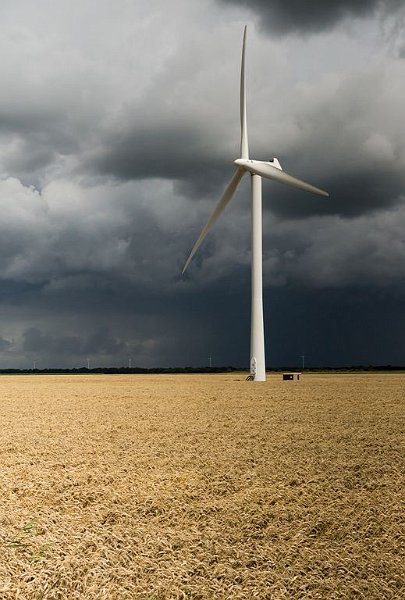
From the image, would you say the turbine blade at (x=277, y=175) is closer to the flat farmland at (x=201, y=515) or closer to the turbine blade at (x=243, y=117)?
the turbine blade at (x=243, y=117)

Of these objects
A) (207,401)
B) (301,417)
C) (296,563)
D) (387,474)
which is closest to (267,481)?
(387,474)

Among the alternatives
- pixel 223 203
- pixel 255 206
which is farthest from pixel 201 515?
pixel 255 206

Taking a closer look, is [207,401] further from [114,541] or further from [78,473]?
[114,541]

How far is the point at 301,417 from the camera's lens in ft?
92.5

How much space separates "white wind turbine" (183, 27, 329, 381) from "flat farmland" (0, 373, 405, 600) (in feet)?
122

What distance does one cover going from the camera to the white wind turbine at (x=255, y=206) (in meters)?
57.8

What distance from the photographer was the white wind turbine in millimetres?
57812

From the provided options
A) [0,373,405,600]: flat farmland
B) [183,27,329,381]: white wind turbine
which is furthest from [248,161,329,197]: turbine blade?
[0,373,405,600]: flat farmland

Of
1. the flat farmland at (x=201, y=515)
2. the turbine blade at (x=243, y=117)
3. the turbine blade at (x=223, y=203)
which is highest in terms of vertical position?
the turbine blade at (x=243, y=117)

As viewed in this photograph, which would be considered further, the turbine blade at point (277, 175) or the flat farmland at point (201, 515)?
the turbine blade at point (277, 175)

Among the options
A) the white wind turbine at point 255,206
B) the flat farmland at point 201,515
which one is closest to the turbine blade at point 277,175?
the white wind turbine at point 255,206

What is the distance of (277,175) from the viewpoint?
5841 cm

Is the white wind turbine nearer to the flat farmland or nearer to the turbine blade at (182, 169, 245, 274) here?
the turbine blade at (182, 169, 245, 274)

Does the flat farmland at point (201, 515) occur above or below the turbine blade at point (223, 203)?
below
